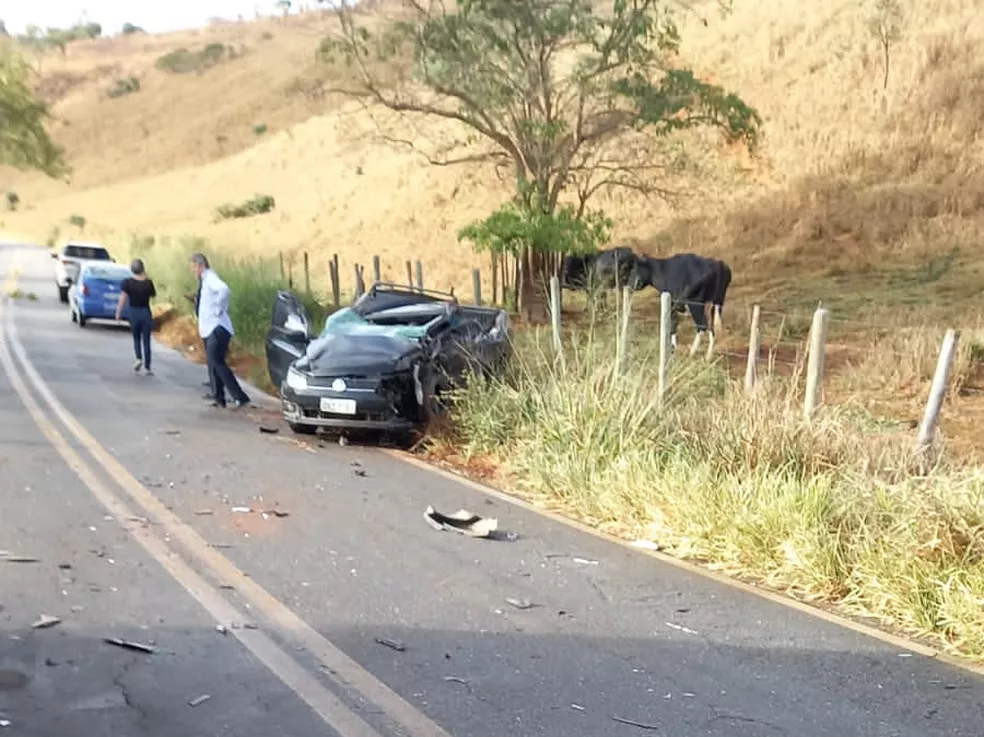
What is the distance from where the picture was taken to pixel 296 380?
12328mm

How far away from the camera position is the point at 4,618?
19.6ft

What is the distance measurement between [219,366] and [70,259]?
18.3 m

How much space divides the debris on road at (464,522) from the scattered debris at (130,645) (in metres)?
3.07

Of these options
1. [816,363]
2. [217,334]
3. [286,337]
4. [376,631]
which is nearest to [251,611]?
[376,631]

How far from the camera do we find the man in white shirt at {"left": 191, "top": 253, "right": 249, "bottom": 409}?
14.1 m

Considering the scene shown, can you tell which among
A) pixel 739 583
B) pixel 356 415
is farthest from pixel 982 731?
pixel 356 415

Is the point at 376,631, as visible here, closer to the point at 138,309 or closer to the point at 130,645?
the point at 130,645

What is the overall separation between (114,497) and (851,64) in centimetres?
3519

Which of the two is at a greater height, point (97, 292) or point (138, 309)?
point (138, 309)

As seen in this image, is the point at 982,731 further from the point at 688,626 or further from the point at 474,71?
the point at 474,71

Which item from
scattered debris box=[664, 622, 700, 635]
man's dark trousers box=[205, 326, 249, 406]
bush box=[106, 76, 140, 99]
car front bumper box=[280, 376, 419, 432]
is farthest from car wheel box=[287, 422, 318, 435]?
bush box=[106, 76, 140, 99]

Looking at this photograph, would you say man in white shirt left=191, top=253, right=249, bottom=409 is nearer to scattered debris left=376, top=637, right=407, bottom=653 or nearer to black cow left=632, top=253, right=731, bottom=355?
black cow left=632, top=253, right=731, bottom=355

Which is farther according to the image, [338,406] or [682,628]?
[338,406]

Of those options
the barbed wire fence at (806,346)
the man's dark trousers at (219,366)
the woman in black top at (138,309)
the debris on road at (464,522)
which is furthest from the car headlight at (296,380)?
the woman in black top at (138,309)
